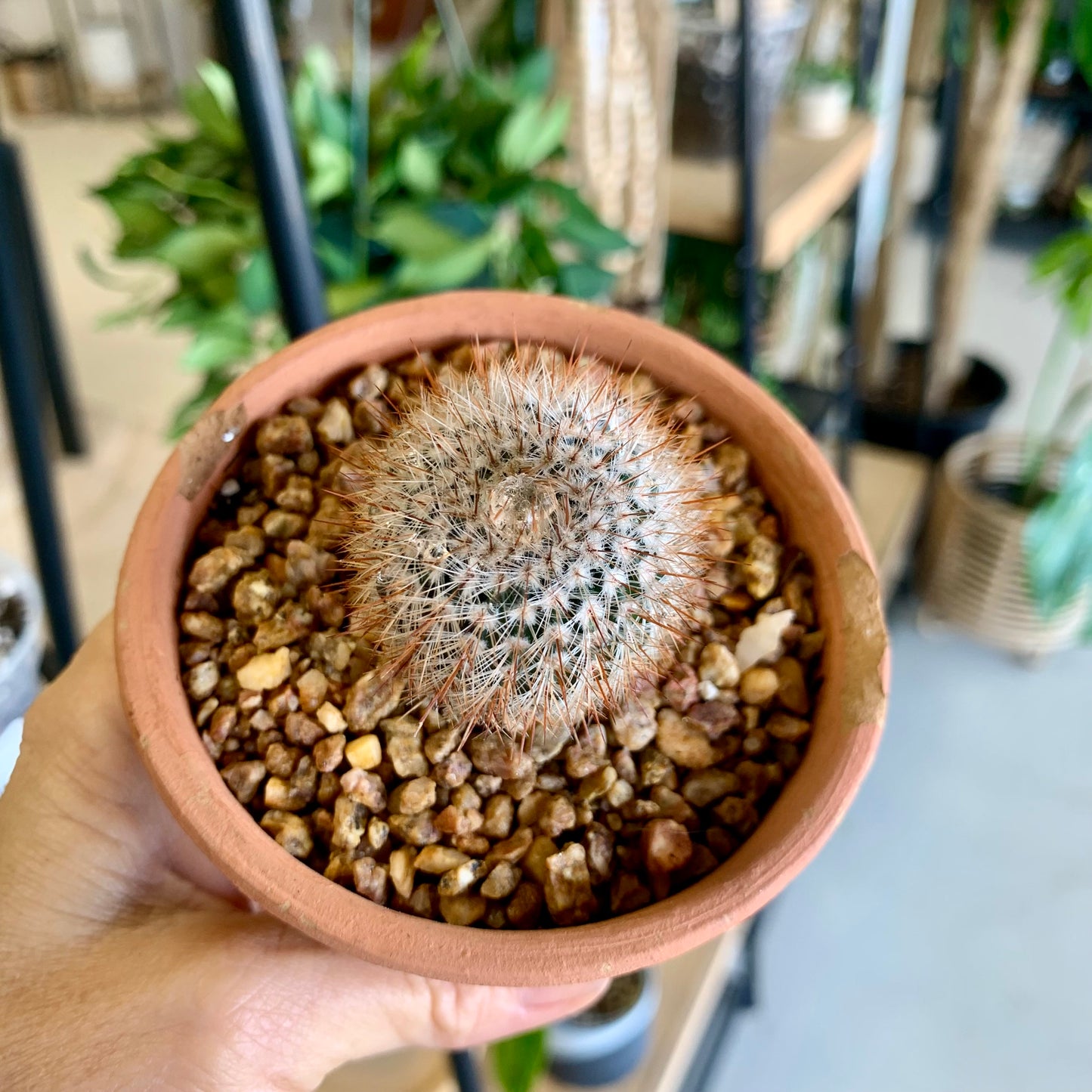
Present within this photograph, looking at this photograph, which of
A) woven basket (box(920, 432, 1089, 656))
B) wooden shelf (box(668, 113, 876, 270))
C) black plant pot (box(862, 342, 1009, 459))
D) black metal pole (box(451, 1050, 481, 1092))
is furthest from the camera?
black plant pot (box(862, 342, 1009, 459))

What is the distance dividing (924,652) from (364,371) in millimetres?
1447

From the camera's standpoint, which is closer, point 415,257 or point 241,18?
point 241,18

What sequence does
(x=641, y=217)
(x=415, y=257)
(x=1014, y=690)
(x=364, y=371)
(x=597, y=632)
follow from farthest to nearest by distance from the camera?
(x=1014, y=690), (x=641, y=217), (x=415, y=257), (x=364, y=371), (x=597, y=632)

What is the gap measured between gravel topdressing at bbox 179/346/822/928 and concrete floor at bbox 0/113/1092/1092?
879mm

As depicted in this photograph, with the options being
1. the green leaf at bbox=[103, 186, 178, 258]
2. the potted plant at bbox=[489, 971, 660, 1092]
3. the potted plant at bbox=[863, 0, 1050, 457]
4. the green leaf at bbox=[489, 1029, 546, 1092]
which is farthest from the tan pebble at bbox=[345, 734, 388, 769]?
the potted plant at bbox=[863, 0, 1050, 457]

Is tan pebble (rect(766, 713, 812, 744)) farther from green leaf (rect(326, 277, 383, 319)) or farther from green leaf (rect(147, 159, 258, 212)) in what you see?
green leaf (rect(147, 159, 258, 212))

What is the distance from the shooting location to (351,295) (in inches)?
35.9

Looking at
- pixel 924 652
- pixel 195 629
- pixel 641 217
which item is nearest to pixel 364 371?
pixel 195 629

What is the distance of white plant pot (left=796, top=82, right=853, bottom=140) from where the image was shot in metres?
1.44

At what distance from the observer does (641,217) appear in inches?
40.9

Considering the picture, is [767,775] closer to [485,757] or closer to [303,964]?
[485,757]

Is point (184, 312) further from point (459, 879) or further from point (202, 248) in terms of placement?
point (459, 879)

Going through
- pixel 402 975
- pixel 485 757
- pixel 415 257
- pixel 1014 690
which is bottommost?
pixel 1014 690

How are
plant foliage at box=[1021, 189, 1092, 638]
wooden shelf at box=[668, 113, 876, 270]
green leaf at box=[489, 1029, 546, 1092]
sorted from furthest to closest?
plant foliage at box=[1021, 189, 1092, 638]
wooden shelf at box=[668, 113, 876, 270]
green leaf at box=[489, 1029, 546, 1092]
